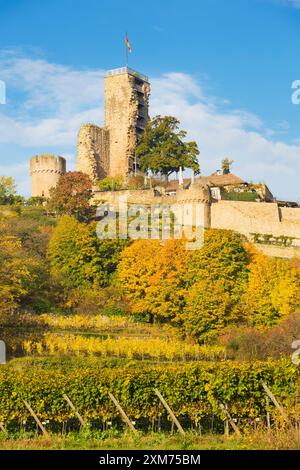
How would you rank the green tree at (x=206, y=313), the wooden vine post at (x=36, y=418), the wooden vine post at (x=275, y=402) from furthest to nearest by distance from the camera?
the green tree at (x=206, y=313), the wooden vine post at (x=36, y=418), the wooden vine post at (x=275, y=402)

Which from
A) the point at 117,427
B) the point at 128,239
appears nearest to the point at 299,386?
the point at 117,427

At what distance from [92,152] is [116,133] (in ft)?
10.0

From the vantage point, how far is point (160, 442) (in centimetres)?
1767

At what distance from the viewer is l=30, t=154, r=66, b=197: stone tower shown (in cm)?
5747

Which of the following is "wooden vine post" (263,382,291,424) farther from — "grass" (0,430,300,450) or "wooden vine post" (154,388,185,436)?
"wooden vine post" (154,388,185,436)

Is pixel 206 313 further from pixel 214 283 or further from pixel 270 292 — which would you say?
pixel 270 292

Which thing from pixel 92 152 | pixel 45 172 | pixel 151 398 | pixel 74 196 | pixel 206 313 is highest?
pixel 92 152

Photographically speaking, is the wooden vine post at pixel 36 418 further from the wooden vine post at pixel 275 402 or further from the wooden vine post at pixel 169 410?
the wooden vine post at pixel 275 402

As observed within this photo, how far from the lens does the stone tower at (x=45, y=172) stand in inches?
2263

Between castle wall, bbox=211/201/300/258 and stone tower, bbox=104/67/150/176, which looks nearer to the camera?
castle wall, bbox=211/201/300/258

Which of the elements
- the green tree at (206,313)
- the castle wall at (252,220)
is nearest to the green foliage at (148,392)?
the green tree at (206,313)

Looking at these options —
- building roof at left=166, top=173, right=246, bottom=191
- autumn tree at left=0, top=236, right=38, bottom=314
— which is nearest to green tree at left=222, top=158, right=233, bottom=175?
building roof at left=166, top=173, right=246, bottom=191

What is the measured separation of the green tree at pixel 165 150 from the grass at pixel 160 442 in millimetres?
38069

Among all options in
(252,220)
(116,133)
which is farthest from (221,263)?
(116,133)
